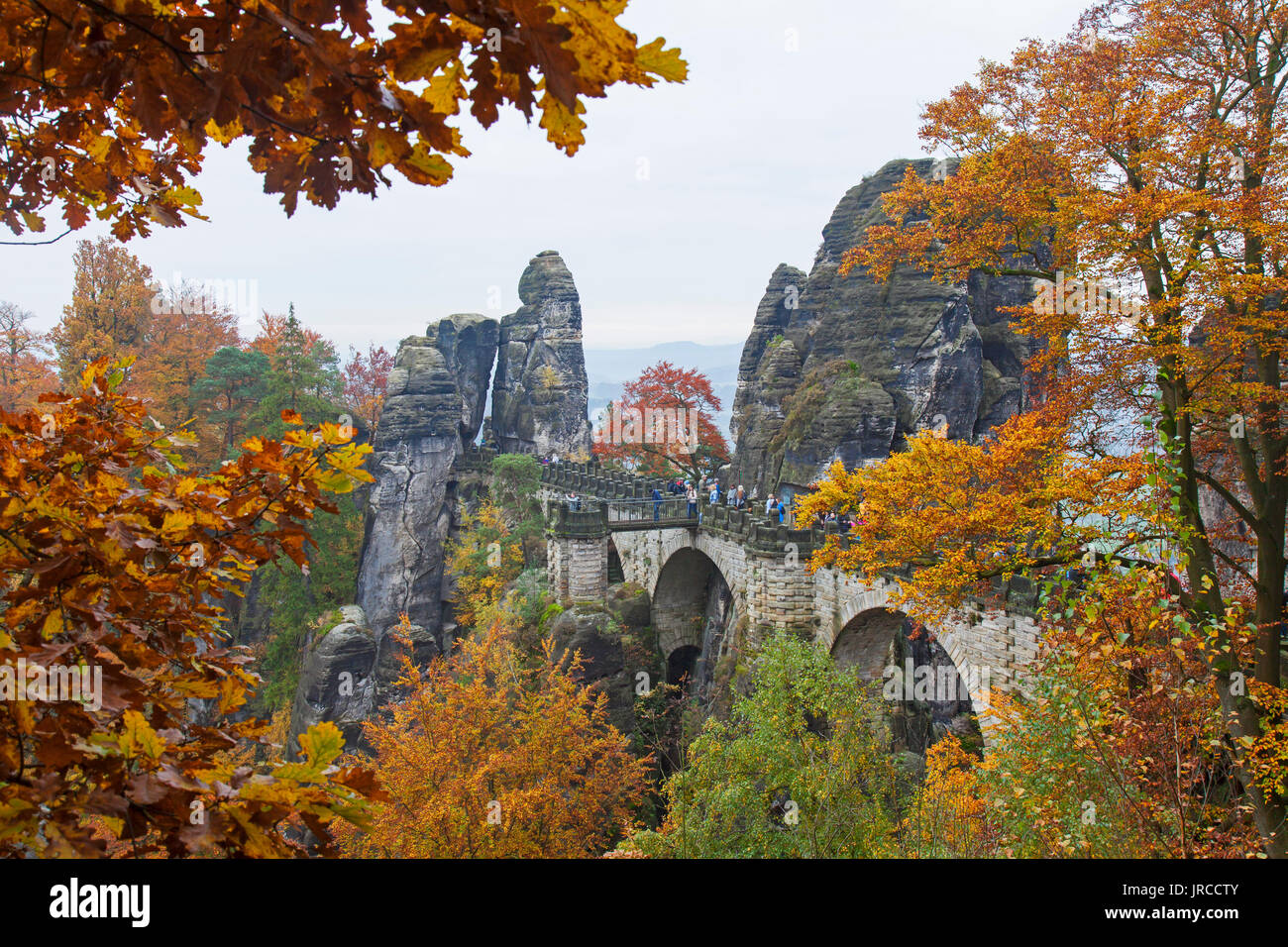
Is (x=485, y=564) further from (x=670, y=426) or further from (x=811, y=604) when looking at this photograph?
(x=811, y=604)

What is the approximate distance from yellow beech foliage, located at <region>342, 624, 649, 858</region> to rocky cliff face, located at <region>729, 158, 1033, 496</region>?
1438 cm

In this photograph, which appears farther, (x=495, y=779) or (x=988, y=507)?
(x=495, y=779)

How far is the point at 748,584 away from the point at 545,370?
2266 cm

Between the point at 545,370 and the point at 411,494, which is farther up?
the point at 545,370

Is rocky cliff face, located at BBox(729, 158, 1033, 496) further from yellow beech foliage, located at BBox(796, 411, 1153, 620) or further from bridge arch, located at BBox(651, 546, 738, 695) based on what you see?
yellow beech foliage, located at BBox(796, 411, 1153, 620)

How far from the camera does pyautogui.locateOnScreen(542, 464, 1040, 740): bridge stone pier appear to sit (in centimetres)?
1548

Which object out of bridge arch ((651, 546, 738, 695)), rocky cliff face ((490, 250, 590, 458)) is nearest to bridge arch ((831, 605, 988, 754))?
bridge arch ((651, 546, 738, 695))

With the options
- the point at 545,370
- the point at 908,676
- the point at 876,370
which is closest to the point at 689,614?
the point at 908,676

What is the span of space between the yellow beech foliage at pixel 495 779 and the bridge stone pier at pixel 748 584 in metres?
6.39

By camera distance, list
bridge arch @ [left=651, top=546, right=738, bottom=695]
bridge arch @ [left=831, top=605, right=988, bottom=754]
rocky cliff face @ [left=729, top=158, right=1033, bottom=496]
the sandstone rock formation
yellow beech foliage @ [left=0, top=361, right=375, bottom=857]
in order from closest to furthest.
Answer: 1. yellow beech foliage @ [left=0, top=361, right=375, bottom=857]
2. bridge arch @ [left=831, top=605, right=988, bottom=754]
3. rocky cliff face @ [left=729, top=158, right=1033, bottom=496]
4. bridge arch @ [left=651, top=546, right=738, bottom=695]
5. the sandstone rock formation

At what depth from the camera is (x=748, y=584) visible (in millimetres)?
23406
